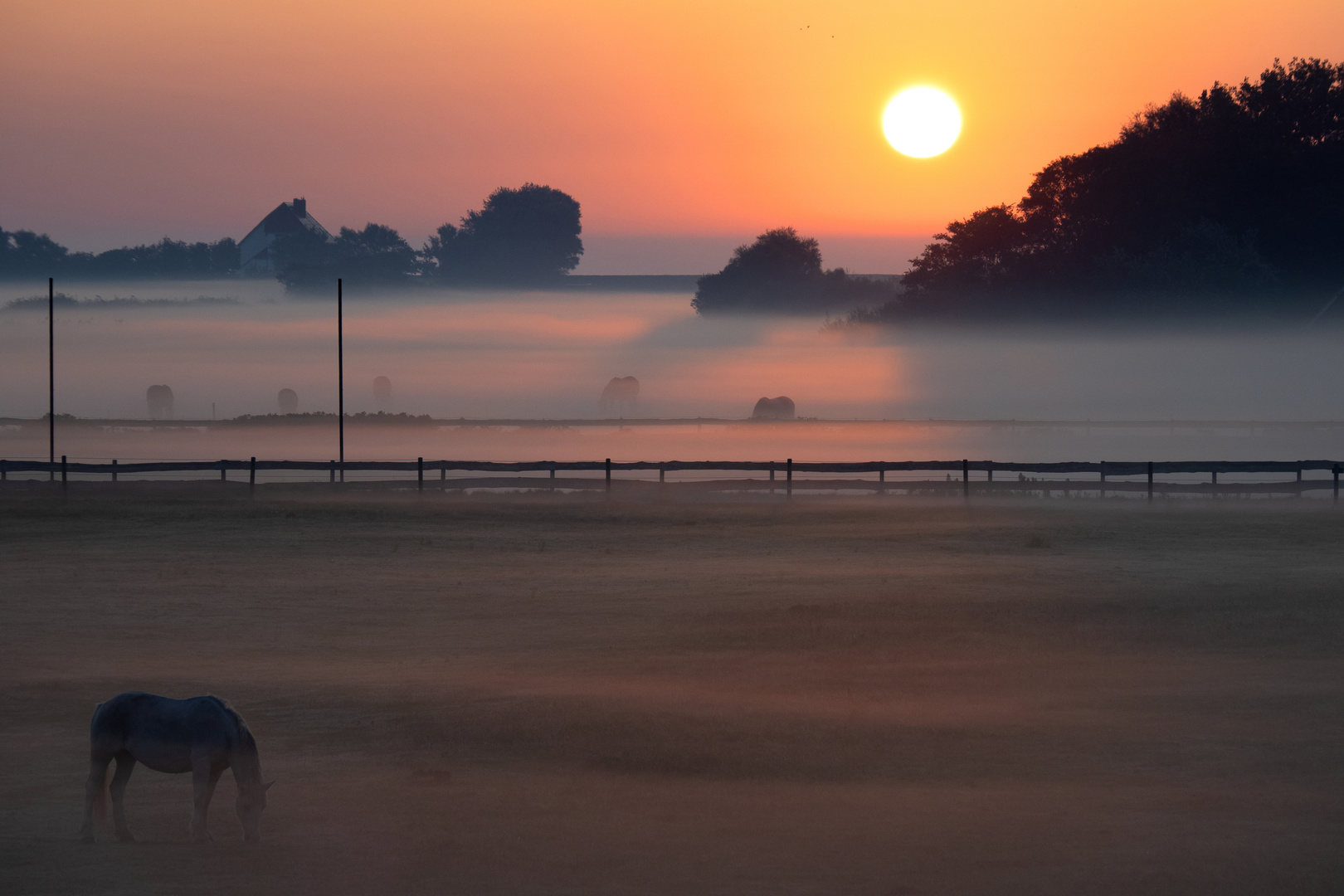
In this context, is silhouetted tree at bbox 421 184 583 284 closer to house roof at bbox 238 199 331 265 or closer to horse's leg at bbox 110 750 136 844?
house roof at bbox 238 199 331 265

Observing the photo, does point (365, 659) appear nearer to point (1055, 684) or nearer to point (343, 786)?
point (343, 786)

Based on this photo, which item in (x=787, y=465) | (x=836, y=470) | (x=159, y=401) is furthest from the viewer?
(x=159, y=401)

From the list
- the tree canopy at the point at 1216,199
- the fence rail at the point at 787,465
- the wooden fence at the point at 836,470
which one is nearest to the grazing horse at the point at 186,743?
the fence rail at the point at 787,465

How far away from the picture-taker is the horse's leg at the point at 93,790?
306 inches

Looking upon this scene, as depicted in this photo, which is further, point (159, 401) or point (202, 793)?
point (159, 401)

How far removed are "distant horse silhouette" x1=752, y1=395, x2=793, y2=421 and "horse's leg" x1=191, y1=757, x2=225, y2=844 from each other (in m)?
76.9

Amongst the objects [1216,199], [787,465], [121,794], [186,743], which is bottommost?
[121,794]

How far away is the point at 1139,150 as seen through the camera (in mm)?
68000

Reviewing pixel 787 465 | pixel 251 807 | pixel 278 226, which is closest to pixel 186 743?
pixel 251 807

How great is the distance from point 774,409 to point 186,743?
258 feet

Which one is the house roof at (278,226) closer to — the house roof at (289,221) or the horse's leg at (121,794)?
the house roof at (289,221)

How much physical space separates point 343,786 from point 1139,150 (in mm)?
66957

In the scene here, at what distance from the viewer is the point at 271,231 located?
147 metres

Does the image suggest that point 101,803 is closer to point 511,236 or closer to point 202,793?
point 202,793
